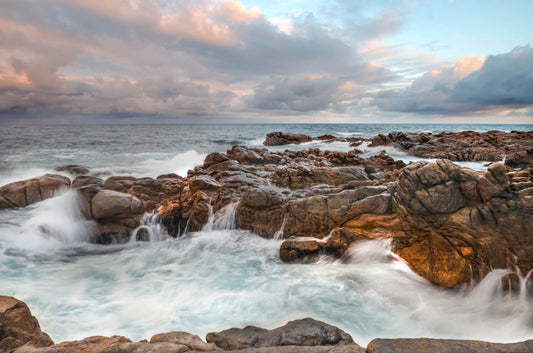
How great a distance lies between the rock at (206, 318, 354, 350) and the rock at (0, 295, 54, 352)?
219 cm

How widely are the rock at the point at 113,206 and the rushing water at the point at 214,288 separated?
51 centimetres

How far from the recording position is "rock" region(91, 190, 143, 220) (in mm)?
8742

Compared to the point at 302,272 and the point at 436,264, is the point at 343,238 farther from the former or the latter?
the point at 436,264

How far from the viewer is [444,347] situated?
262 cm

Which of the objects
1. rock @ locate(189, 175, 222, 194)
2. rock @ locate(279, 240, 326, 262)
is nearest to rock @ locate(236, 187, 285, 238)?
rock @ locate(279, 240, 326, 262)

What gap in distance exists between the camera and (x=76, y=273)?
6.83 metres

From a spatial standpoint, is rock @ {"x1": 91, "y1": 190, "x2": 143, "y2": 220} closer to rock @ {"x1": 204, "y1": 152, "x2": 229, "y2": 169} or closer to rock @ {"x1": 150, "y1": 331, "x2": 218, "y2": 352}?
rock @ {"x1": 204, "y1": 152, "x2": 229, "y2": 169}

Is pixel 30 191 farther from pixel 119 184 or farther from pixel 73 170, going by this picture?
pixel 73 170

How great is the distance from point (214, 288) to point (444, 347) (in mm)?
4812

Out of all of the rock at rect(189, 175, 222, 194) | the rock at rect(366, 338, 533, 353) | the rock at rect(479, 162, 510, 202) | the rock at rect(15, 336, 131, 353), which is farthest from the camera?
the rock at rect(189, 175, 222, 194)

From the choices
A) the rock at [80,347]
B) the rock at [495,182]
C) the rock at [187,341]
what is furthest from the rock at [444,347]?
the rock at [495,182]

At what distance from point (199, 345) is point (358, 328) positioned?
10.6ft

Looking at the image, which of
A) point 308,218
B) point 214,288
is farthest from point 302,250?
point 214,288

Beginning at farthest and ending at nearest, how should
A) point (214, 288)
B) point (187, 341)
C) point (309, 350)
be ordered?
point (214, 288) → point (187, 341) → point (309, 350)
